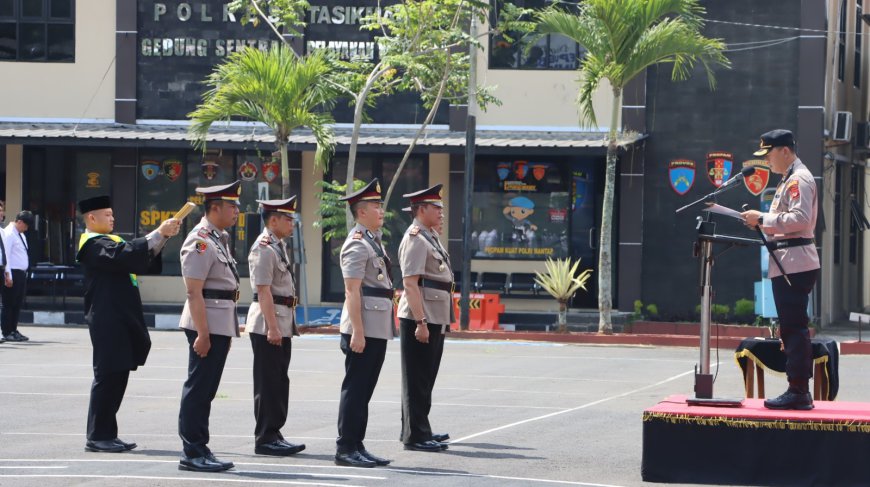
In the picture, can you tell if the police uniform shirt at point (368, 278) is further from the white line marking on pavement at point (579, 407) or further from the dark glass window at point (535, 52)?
the dark glass window at point (535, 52)

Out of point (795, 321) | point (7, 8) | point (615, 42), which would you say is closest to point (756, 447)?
point (795, 321)

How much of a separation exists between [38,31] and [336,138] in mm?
7274

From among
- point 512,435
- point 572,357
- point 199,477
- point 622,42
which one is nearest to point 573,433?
point 512,435

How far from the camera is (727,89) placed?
91.9 ft

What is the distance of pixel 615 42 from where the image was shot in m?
24.4

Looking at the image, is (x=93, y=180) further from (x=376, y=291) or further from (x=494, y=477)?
(x=494, y=477)

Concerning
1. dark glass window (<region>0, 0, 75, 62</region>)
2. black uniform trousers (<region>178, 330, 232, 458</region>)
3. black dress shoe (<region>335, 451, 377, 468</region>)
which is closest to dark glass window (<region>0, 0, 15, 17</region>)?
dark glass window (<region>0, 0, 75, 62</region>)

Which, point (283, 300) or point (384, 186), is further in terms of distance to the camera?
point (384, 186)

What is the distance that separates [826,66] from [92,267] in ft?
70.2

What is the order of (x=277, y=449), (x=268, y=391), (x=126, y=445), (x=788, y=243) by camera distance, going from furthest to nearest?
1. (x=126, y=445)
2. (x=268, y=391)
3. (x=277, y=449)
4. (x=788, y=243)

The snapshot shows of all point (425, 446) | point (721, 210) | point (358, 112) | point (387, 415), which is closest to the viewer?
point (721, 210)

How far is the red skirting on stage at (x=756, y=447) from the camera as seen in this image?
29.8 feet

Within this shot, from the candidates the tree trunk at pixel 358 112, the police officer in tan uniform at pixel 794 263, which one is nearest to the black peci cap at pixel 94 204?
the police officer in tan uniform at pixel 794 263

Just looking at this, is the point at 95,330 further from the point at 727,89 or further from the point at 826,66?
the point at 826,66
